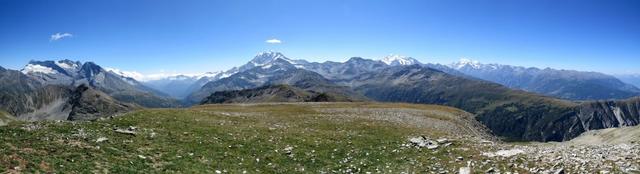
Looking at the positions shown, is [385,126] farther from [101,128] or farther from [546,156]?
[101,128]

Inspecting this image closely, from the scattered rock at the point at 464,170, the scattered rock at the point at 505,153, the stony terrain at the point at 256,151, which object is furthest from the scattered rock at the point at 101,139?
the scattered rock at the point at 505,153

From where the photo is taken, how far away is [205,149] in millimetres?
30203

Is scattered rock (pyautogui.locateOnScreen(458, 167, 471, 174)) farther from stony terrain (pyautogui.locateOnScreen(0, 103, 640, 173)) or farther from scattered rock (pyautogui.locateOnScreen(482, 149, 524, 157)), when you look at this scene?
scattered rock (pyautogui.locateOnScreen(482, 149, 524, 157))

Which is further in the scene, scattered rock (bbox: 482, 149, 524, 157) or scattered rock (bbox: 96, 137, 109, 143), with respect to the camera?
scattered rock (bbox: 482, 149, 524, 157)

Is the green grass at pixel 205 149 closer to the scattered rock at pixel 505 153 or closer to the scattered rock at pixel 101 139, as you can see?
the scattered rock at pixel 101 139

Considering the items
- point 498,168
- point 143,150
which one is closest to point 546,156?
point 498,168

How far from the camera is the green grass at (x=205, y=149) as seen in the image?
76.4ft

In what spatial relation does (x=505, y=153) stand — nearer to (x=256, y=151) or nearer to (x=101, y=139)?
(x=256, y=151)

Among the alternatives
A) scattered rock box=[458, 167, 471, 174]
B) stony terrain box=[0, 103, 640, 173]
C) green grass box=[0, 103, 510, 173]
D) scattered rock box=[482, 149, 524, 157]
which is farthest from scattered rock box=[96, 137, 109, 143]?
scattered rock box=[482, 149, 524, 157]

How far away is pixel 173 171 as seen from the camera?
79.2ft

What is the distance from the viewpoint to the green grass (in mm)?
23281

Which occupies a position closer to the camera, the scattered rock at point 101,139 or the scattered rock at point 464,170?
the scattered rock at point 464,170

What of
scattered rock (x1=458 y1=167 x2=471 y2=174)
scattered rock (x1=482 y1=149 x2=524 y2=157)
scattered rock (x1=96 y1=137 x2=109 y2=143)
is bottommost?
scattered rock (x1=458 y1=167 x2=471 y2=174)

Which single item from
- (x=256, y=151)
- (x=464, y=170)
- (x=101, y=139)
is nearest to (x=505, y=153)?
(x=464, y=170)
